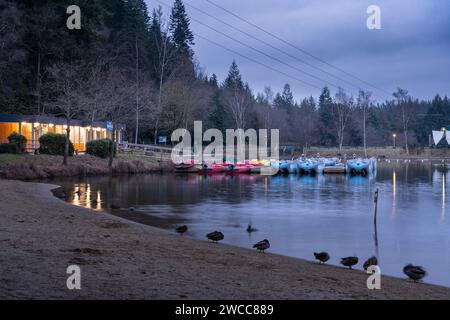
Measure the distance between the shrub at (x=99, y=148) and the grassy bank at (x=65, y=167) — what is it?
1527 mm

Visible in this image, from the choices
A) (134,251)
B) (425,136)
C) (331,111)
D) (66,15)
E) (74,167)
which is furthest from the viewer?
(425,136)

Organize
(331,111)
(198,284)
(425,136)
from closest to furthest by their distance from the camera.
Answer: (198,284)
(331,111)
(425,136)

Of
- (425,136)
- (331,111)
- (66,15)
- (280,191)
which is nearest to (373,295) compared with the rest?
(280,191)

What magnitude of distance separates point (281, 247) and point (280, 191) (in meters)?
25.3

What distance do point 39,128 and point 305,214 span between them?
3899 centimetres

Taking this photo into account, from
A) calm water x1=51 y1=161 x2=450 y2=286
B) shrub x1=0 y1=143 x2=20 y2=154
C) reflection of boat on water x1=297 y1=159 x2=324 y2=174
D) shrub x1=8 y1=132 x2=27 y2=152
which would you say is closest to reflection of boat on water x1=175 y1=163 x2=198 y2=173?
reflection of boat on water x1=297 y1=159 x2=324 y2=174

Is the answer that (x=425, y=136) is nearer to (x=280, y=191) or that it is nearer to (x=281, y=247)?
(x=280, y=191)

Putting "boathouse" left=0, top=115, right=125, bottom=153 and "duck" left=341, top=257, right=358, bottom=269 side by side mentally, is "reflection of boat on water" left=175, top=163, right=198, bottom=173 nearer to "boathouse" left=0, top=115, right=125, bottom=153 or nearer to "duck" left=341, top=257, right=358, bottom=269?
"boathouse" left=0, top=115, right=125, bottom=153

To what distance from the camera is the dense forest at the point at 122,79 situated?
6469 centimetres

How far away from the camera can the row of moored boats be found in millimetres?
68125

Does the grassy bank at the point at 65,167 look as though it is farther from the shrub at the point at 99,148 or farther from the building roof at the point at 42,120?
the building roof at the point at 42,120

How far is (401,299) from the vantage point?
11.2 m

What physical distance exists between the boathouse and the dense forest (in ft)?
5.67

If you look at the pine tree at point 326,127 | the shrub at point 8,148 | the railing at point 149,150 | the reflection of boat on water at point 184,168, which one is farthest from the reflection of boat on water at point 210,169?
the pine tree at point 326,127
